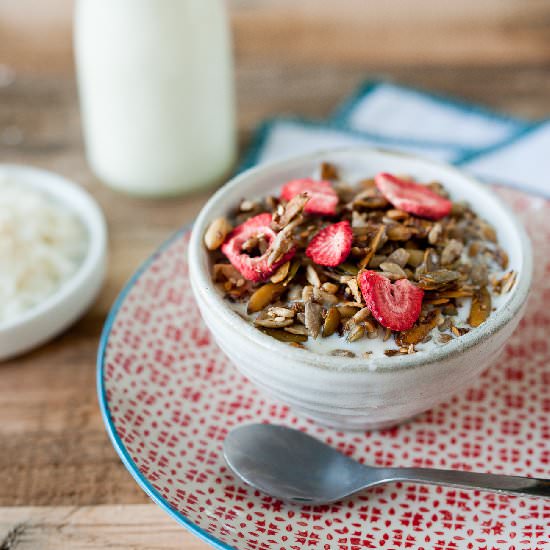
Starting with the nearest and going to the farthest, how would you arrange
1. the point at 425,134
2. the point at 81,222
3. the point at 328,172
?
1. the point at 328,172
2. the point at 81,222
3. the point at 425,134

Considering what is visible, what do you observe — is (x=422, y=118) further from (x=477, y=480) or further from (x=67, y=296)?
(x=477, y=480)

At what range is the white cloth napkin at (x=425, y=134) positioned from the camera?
1.56m

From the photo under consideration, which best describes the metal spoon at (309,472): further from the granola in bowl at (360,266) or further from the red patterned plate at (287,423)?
the granola in bowl at (360,266)

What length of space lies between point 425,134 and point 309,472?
39.2 inches

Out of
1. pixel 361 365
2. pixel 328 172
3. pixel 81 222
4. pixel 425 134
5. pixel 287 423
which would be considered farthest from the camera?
pixel 425 134

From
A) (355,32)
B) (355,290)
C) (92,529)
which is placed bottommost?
(92,529)

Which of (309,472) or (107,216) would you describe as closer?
(309,472)

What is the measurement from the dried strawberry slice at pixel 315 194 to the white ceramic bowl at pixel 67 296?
358mm

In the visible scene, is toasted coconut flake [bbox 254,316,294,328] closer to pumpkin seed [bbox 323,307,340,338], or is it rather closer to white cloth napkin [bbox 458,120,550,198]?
pumpkin seed [bbox 323,307,340,338]

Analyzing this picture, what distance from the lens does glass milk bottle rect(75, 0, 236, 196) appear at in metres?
1.36

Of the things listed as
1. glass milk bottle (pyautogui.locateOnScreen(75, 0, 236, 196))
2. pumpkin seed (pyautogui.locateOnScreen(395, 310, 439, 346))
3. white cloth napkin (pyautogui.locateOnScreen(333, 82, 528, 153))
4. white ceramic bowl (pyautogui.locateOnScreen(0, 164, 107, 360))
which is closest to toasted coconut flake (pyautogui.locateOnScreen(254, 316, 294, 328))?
pumpkin seed (pyautogui.locateOnScreen(395, 310, 439, 346))

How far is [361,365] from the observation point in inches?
31.9

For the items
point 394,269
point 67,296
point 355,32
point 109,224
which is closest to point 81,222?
point 109,224

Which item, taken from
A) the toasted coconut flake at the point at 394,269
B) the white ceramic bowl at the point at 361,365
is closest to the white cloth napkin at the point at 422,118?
the white ceramic bowl at the point at 361,365
